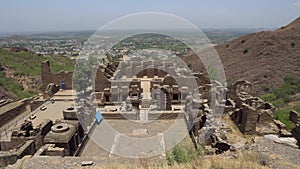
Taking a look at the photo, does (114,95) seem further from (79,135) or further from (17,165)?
(17,165)

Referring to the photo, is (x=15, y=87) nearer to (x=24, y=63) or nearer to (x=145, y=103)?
(x=24, y=63)

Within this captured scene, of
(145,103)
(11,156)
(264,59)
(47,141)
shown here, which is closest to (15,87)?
(145,103)

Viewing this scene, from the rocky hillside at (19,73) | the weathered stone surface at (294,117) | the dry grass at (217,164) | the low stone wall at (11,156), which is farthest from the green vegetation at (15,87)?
the dry grass at (217,164)

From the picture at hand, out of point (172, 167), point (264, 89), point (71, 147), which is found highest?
point (172, 167)

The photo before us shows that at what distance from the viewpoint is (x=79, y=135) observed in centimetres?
1073

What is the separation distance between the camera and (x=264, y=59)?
39.5 m

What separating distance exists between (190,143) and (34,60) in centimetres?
4897

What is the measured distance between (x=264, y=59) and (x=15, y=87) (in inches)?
1432

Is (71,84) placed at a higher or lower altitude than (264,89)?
higher

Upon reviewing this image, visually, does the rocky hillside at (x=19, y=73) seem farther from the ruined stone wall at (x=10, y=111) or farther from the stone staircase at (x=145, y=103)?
the stone staircase at (x=145, y=103)

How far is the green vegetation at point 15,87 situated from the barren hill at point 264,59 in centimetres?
2610

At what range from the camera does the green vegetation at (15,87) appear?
31.9 m

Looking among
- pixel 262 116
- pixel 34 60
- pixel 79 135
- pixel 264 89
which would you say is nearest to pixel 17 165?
pixel 79 135

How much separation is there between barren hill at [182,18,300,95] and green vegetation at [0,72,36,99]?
26.1m
